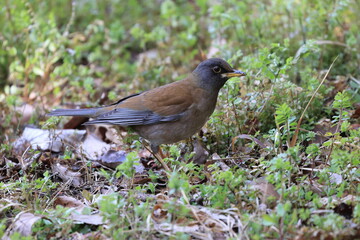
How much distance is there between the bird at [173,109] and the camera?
5824mm

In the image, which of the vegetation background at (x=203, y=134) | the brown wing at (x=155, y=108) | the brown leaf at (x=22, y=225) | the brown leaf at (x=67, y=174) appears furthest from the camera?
the brown wing at (x=155, y=108)

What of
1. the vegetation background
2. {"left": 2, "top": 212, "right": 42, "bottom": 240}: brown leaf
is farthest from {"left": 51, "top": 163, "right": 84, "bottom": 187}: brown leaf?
{"left": 2, "top": 212, "right": 42, "bottom": 240}: brown leaf

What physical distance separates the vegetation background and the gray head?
0.53 feet

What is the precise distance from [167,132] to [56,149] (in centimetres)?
153

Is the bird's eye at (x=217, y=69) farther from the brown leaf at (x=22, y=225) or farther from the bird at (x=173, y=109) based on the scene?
the brown leaf at (x=22, y=225)

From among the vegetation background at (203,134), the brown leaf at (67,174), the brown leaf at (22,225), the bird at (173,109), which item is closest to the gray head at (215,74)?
the bird at (173,109)

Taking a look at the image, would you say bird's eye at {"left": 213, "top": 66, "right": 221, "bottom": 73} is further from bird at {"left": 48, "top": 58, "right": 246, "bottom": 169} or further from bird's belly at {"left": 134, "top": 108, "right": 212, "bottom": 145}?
bird's belly at {"left": 134, "top": 108, "right": 212, "bottom": 145}

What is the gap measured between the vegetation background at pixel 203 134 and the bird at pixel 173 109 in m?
0.16

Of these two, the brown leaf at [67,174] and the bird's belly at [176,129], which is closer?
the brown leaf at [67,174]

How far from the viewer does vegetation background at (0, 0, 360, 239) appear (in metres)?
4.16

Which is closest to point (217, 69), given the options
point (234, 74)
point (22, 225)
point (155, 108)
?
point (234, 74)

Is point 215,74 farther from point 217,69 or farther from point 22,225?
point 22,225

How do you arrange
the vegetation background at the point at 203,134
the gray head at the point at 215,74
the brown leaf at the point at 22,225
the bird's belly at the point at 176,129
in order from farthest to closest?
the gray head at the point at 215,74 < the bird's belly at the point at 176,129 < the brown leaf at the point at 22,225 < the vegetation background at the point at 203,134

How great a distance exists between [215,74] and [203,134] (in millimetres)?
696
